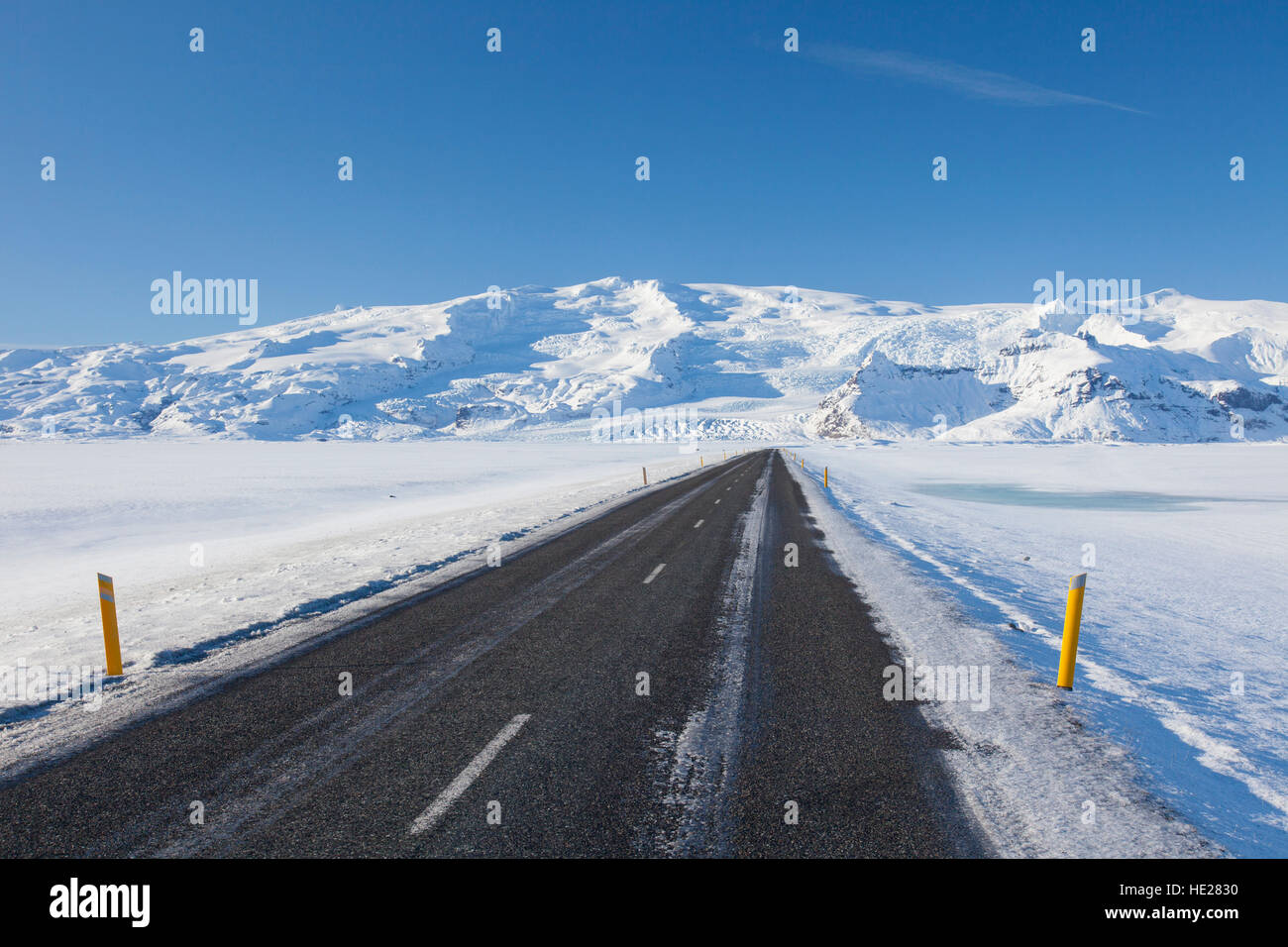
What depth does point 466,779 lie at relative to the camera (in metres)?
4.96

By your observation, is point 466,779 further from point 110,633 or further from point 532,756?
point 110,633

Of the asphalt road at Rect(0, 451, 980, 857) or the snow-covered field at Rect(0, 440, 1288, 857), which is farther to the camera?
the snow-covered field at Rect(0, 440, 1288, 857)

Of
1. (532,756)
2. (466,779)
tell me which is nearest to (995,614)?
(532,756)

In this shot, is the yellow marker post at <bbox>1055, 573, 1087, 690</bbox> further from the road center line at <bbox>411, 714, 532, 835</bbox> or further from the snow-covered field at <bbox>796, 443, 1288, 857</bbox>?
the road center line at <bbox>411, 714, 532, 835</bbox>

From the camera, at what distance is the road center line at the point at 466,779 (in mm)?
4430

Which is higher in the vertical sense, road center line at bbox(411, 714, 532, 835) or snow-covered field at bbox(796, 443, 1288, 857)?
road center line at bbox(411, 714, 532, 835)

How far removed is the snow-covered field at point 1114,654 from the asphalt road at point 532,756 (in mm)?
799

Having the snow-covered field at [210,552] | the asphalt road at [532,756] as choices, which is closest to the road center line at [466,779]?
the asphalt road at [532,756]

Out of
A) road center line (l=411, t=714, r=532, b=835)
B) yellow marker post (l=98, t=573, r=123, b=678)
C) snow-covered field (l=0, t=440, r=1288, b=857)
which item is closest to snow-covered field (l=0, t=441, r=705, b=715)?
snow-covered field (l=0, t=440, r=1288, b=857)

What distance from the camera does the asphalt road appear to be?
4277mm

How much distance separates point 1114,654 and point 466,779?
782 cm

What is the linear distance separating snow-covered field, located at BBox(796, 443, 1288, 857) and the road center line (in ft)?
11.8
